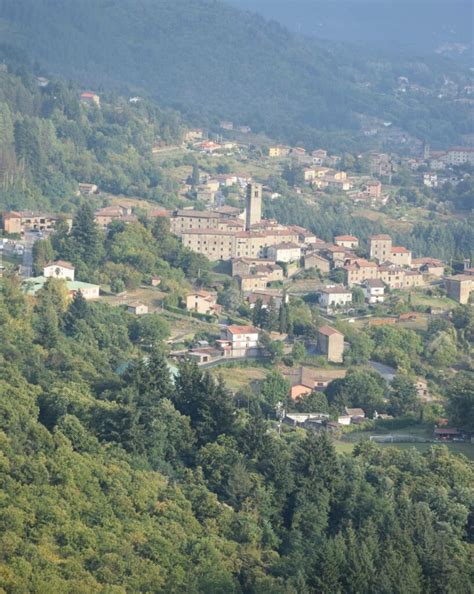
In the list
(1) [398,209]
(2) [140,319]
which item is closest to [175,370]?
(2) [140,319]

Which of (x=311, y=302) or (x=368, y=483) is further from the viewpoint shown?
(x=311, y=302)

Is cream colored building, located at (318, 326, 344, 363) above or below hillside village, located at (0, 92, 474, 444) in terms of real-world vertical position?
below

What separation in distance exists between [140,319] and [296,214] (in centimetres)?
1845

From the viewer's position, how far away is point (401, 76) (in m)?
101

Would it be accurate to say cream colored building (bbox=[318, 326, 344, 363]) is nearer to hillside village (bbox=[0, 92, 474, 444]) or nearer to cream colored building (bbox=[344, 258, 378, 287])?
hillside village (bbox=[0, 92, 474, 444])

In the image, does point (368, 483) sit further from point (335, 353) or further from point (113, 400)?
point (335, 353)

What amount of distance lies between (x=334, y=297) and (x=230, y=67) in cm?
5987

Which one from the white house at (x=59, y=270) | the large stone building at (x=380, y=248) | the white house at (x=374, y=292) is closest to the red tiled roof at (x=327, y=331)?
the white house at (x=374, y=292)

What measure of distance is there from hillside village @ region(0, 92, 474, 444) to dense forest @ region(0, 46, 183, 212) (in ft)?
3.12

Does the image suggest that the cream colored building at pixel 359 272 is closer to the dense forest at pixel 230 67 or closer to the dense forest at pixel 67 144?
the dense forest at pixel 67 144

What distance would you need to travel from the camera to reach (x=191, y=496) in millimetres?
22531

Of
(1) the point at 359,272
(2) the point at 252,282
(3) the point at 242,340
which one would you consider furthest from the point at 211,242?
(3) the point at 242,340

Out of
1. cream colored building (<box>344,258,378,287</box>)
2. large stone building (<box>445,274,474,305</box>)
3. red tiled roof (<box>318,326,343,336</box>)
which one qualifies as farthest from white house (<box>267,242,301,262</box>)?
red tiled roof (<box>318,326,343,336</box>)

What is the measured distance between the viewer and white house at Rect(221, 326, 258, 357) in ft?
109
